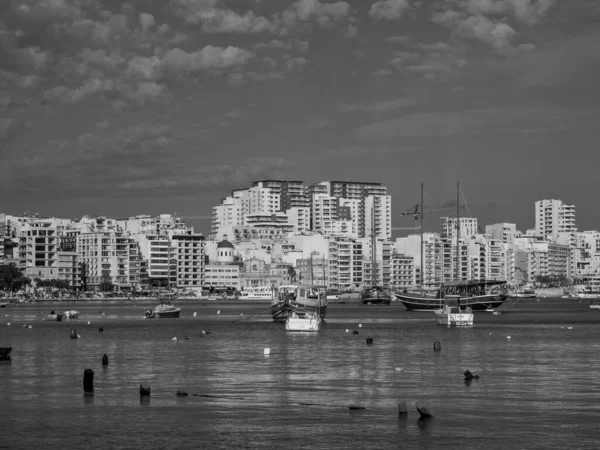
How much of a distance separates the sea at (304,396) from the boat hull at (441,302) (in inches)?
2869

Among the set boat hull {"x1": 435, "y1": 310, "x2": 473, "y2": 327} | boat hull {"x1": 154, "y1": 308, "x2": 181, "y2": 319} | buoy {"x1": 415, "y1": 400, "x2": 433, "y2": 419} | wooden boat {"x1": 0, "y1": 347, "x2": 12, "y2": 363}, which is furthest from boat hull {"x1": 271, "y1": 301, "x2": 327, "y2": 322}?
buoy {"x1": 415, "y1": 400, "x2": 433, "y2": 419}

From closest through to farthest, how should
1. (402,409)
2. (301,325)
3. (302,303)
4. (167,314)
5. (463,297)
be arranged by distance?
(402,409), (301,325), (302,303), (167,314), (463,297)

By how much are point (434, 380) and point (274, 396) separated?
9506 mm

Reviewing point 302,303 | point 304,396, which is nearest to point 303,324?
point 302,303

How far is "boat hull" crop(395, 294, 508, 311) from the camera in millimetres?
156375

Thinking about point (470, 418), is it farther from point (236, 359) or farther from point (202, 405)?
point (236, 359)

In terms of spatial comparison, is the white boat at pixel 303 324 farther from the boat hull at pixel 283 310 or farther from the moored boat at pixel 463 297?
the moored boat at pixel 463 297

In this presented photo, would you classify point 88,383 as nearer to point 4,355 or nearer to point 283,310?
point 4,355

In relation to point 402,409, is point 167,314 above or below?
above

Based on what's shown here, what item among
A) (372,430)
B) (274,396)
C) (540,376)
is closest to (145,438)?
(372,430)

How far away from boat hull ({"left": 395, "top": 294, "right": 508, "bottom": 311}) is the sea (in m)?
72.9

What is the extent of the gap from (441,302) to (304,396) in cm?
10838

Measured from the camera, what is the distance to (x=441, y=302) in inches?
6033

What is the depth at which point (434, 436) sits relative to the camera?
3644 centimetres
